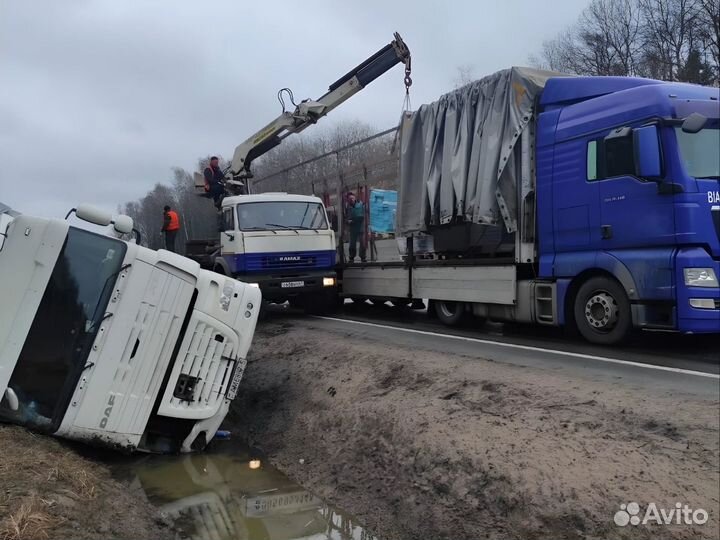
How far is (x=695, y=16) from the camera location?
2966cm

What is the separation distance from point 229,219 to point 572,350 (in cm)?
714

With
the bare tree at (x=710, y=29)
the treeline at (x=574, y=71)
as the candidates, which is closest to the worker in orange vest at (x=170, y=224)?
the treeline at (x=574, y=71)

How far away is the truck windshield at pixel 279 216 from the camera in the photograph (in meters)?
11.1

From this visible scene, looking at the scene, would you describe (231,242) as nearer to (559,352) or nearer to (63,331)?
(63,331)

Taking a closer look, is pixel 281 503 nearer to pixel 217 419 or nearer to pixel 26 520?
pixel 217 419

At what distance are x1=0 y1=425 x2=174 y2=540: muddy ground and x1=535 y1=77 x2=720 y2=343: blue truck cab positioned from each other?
562 centimetres

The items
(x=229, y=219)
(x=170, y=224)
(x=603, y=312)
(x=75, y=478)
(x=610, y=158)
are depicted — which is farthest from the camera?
(x=170, y=224)

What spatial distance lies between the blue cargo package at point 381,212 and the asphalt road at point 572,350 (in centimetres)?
197

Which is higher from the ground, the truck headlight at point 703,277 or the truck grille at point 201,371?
the truck headlight at point 703,277

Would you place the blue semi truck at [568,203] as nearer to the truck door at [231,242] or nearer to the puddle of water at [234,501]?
the truck door at [231,242]

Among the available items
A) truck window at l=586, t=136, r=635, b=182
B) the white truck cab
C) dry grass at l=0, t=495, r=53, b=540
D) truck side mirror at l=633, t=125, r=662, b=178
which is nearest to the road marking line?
the white truck cab

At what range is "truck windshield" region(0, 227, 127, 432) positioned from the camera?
4.59 meters

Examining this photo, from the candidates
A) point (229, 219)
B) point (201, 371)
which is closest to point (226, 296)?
point (201, 371)

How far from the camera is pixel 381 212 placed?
37.9 feet
